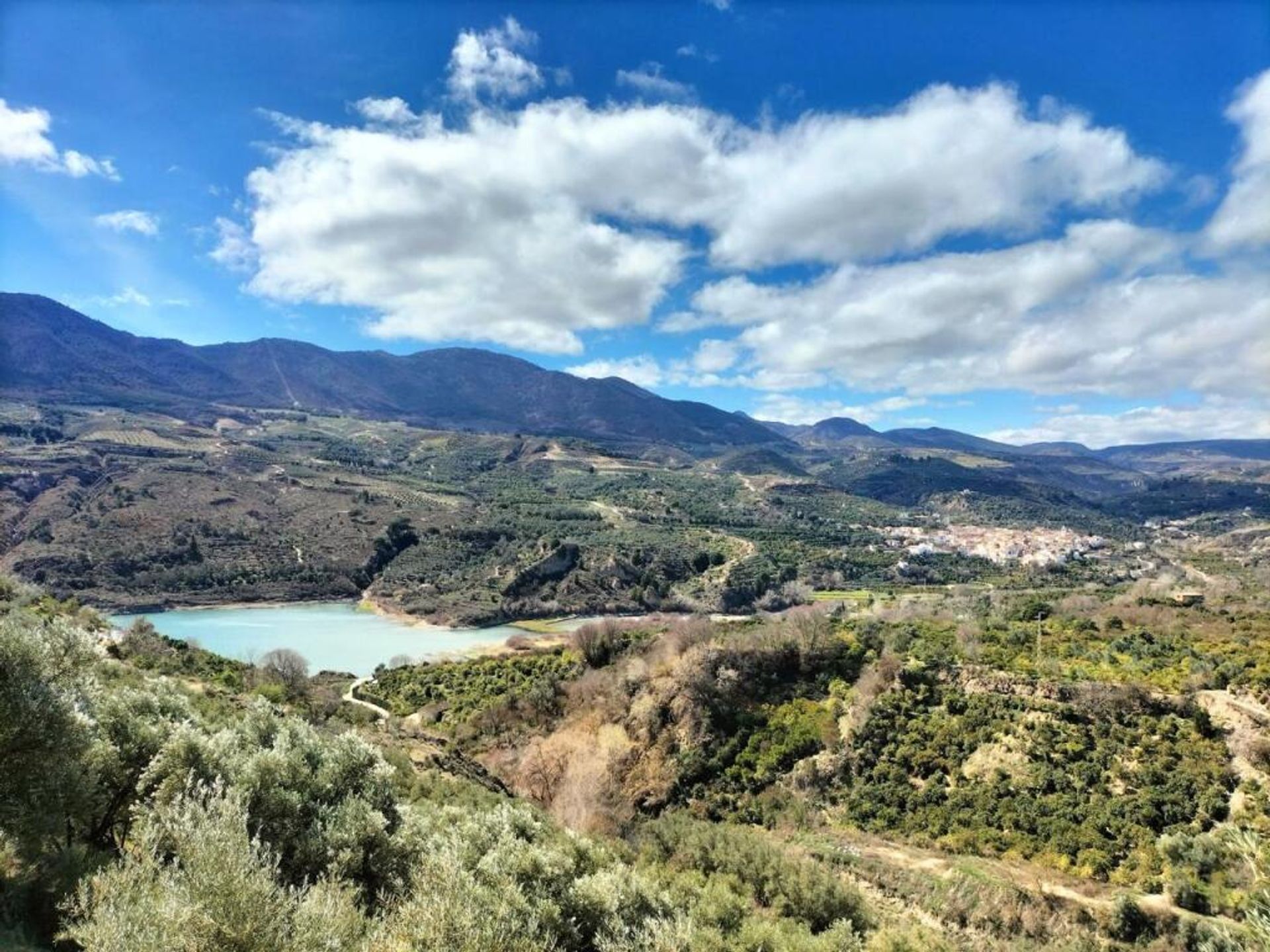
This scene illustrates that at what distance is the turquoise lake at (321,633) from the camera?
74.1 meters

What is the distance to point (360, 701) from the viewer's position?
1932 inches

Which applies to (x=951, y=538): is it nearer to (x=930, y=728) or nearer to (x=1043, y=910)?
(x=930, y=728)

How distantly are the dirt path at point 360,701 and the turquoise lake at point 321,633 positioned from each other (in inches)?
435

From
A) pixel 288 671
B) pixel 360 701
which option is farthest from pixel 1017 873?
pixel 360 701

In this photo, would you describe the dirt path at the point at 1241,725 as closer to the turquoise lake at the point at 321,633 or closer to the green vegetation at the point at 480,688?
the green vegetation at the point at 480,688

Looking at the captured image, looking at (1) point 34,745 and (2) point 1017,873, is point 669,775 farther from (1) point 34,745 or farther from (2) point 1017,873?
(1) point 34,745

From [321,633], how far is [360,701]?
40.9 meters

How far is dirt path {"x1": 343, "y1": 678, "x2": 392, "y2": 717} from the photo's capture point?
138 ft

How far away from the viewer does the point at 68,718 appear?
9867 millimetres

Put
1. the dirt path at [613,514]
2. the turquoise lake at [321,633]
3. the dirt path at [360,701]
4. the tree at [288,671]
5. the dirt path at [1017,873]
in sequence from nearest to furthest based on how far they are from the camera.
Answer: the dirt path at [1017,873], the tree at [288,671], the dirt path at [360,701], the turquoise lake at [321,633], the dirt path at [613,514]

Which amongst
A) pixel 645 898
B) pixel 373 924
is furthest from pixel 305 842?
pixel 645 898

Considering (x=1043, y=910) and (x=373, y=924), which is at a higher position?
(x=373, y=924)

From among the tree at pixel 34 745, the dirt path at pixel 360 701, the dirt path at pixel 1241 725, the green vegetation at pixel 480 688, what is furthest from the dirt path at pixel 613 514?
the tree at pixel 34 745

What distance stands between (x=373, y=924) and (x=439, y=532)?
12327 centimetres
